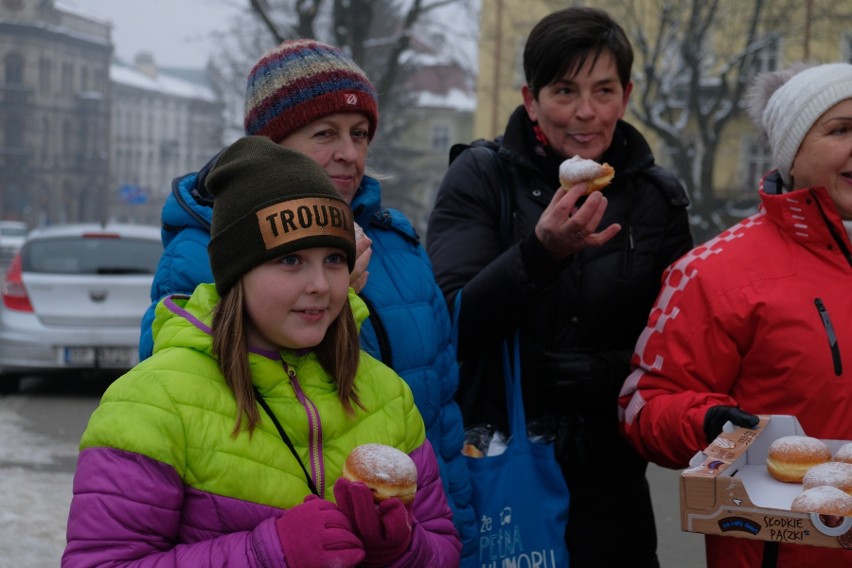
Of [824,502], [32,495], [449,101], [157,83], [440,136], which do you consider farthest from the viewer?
[157,83]

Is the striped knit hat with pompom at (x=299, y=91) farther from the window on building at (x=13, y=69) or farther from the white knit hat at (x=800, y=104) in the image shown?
the window on building at (x=13, y=69)

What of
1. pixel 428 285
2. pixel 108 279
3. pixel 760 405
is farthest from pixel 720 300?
pixel 108 279

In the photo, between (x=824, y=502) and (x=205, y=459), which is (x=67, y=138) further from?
(x=824, y=502)

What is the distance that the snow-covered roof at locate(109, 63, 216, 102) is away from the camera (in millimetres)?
102000

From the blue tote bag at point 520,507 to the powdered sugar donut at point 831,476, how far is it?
0.82m

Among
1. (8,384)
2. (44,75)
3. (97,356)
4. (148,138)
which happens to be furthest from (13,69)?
(97,356)

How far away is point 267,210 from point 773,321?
4.13 ft

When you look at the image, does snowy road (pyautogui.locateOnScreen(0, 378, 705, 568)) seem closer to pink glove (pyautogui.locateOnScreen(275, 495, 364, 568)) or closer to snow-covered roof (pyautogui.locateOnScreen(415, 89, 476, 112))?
pink glove (pyautogui.locateOnScreen(275, 495, 364, 568))

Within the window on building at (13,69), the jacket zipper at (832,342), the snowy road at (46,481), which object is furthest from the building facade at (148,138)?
the jacket zipper at (832,342)

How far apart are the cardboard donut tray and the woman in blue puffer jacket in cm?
69

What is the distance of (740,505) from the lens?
2262mm

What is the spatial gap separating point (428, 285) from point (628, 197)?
2.45 ft

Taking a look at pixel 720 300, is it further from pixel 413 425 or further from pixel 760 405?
pixel 413 425

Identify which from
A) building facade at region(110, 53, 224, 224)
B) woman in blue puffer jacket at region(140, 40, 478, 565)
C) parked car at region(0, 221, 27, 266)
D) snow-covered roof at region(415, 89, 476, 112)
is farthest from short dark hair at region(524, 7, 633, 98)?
building facade at region(110, 53, 224, 224)
